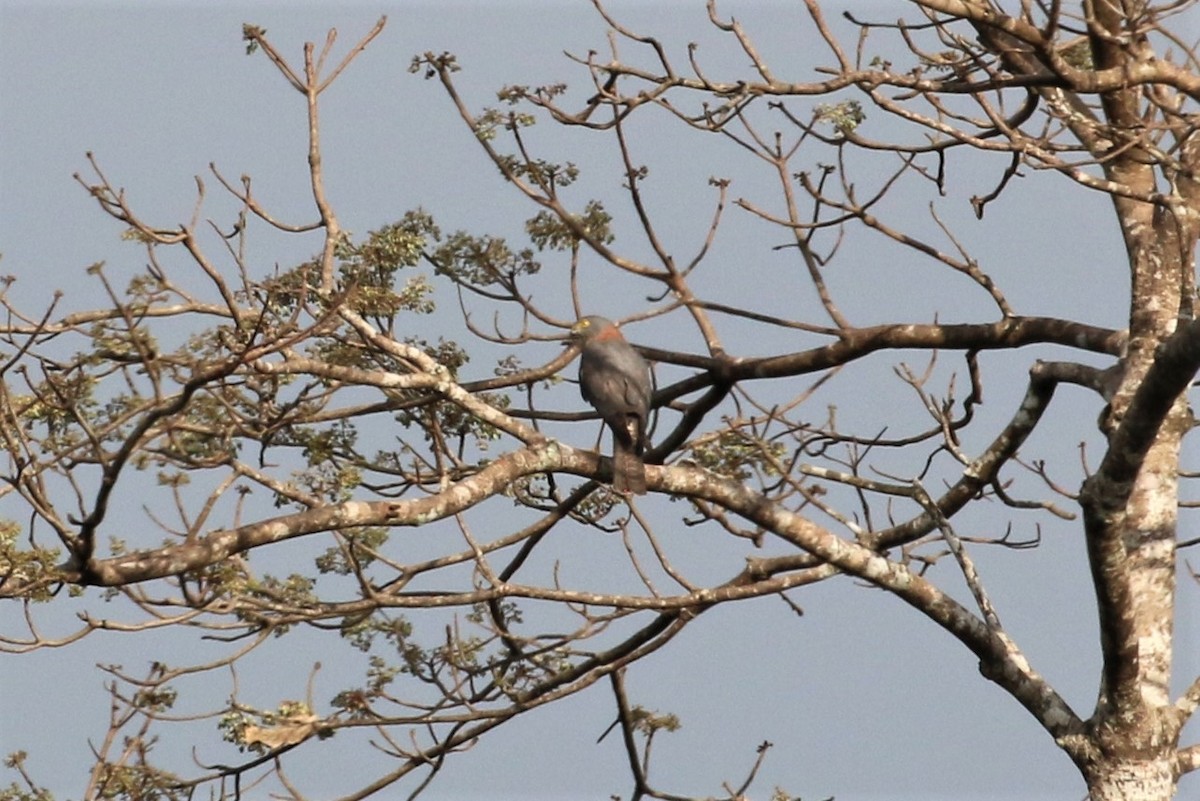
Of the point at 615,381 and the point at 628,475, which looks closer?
the point at 628,475

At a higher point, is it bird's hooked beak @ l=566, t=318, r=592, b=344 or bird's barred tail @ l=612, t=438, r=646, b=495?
bird's hooked beak @ l=566, t=318, r=592, b=344

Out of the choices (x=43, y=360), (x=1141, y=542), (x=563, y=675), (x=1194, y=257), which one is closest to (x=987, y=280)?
(x=1194, y=257)

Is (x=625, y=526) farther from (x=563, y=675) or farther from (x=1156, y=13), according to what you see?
(x=1156, y=13)

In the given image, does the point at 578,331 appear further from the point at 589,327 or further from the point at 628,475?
the point at 628,475

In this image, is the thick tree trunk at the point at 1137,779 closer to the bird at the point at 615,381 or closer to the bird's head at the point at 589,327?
the bird at the point at 615,381

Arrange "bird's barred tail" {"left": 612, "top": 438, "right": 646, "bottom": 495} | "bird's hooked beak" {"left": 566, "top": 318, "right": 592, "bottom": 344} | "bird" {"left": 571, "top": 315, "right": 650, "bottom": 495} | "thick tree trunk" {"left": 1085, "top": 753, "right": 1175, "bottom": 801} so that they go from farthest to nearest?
"bird's hooked beak" {"left": 566, "top": 318, "right": 592, "bottom": 344} < "bird" {"left": 571, "top": 315, "right": 650, "bottom": 495} < "thick tree trunk" {"left": 1085, "top": 753, "right": 1175, "bottom": 801} < "bird's barred tail" {"left": 612, "top": 438, "right": 646, "bottom": 495}

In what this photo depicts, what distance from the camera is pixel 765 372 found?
29.8 feet

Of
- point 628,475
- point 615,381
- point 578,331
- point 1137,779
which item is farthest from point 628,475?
point 1137,779

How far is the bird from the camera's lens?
27.4ft

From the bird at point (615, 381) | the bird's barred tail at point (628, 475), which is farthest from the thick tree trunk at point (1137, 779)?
the bird at point (615, 381)

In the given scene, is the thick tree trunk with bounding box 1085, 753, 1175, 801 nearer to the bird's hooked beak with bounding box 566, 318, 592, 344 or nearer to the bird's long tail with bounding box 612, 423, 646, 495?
the bird's long tail with bounding box 612, 423, 646, 495

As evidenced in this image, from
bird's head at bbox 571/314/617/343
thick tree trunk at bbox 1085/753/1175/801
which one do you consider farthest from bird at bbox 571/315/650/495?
thick tree trunk at bbox 1085/753/1175/801

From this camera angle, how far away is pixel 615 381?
8805 millimetres

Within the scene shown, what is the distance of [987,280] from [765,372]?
139 centimetres
